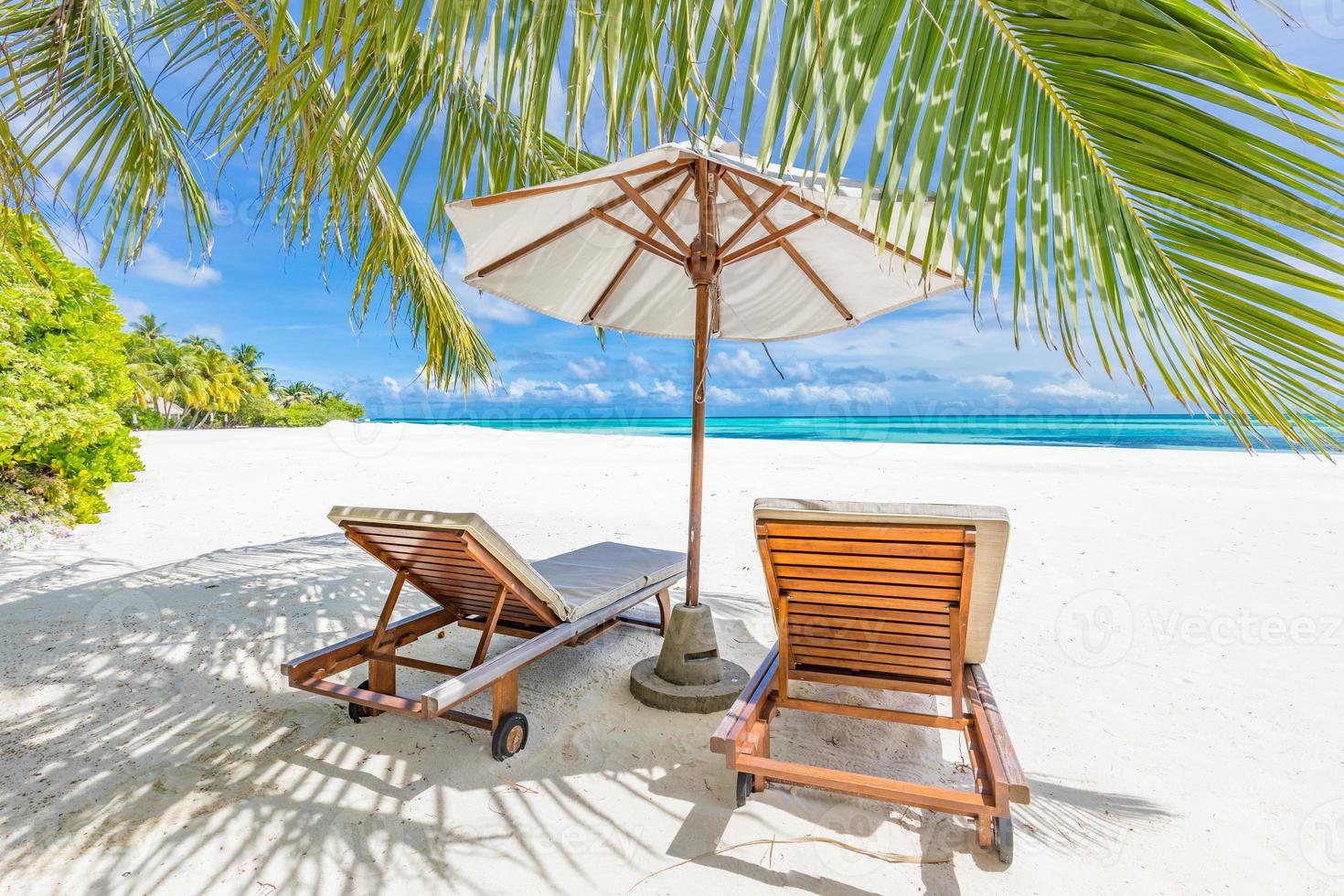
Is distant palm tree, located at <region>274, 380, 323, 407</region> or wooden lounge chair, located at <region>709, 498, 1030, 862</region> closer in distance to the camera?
wooden lounge chair, located at <region>709, 498, 1030, 862</region>

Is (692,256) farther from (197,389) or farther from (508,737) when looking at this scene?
(197,389)

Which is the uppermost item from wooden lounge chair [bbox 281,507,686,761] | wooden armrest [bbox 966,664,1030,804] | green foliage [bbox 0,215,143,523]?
green foliage [bbox 0,215,143,523]

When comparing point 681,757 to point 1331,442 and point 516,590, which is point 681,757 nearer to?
point 516,590

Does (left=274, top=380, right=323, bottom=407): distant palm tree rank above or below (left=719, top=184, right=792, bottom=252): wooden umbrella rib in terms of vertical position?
above

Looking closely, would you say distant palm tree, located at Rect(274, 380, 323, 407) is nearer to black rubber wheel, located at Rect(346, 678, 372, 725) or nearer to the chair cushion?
the chair cushion

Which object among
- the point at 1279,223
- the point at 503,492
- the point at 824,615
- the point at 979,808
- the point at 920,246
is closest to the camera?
the point at 1279,223

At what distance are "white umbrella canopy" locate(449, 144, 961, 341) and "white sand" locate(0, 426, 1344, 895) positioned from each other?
6.50 ft

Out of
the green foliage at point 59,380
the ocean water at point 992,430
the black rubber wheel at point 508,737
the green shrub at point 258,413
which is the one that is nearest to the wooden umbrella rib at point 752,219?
the black rubber wheel at point 508,737

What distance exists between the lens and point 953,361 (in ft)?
168

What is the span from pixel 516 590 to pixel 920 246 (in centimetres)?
236

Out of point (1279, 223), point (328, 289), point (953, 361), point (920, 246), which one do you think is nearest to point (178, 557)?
point (328, 289)

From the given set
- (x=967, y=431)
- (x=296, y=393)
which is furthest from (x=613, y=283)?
(x=296, y=393)

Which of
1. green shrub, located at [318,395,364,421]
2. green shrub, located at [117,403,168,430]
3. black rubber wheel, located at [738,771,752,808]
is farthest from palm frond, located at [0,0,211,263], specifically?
green shrub, located at [318,395,364,421]

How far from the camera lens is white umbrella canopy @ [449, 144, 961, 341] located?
260 centimetres
